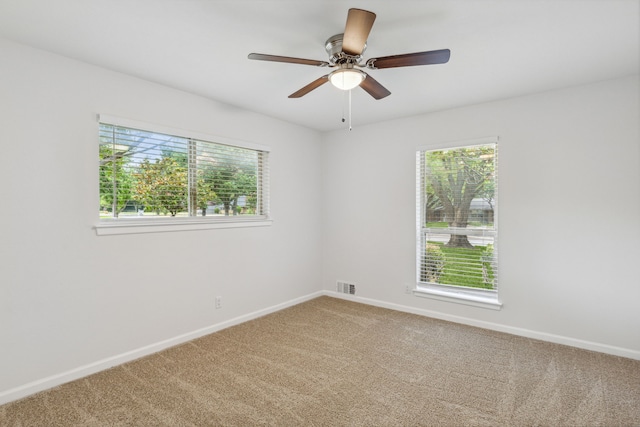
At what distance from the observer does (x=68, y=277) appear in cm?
248

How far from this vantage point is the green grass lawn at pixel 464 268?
11.9 ft

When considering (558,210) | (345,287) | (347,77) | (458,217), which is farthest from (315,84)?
(345,287)

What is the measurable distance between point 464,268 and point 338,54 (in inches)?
112

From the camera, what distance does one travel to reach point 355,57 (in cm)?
206

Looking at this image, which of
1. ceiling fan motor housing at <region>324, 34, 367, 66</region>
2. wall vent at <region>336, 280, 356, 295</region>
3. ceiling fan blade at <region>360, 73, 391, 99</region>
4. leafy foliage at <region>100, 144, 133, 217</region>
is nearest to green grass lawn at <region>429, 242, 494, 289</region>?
wall vent at <region>336, 280, 356, 295</region>

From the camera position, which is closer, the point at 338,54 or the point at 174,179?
the point at 338,54

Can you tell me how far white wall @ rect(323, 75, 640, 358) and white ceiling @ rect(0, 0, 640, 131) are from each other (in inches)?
12.5

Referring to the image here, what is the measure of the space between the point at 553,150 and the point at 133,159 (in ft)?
13.2

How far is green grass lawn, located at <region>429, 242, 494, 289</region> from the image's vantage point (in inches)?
143

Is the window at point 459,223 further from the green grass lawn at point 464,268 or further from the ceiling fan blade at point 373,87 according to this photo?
the ceiling fan blade at point 373,87

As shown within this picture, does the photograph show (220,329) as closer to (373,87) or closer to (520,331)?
(373,87)

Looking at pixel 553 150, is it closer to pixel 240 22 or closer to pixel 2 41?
pixel 240 22

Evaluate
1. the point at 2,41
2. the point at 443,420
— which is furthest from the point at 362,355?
the point at 2,41

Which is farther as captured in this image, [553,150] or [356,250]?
[356,250]
